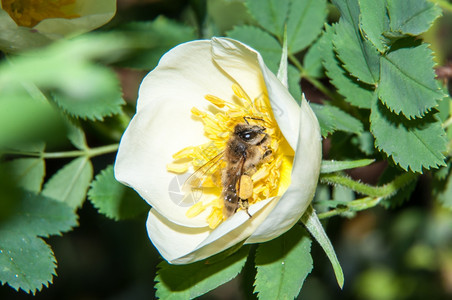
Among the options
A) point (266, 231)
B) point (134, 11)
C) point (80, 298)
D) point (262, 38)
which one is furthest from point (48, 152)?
point (80, 298)

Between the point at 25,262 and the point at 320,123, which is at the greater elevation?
the point at 320,123

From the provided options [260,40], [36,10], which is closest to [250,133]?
[260,40]

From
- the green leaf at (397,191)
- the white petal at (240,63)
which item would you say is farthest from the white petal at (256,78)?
the green leaf at (397,191)

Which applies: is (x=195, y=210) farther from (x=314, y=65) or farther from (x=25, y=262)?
(x=314, y=65)

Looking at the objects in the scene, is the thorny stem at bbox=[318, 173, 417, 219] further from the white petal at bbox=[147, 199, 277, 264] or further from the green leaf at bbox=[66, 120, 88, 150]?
the green leaf at bbox=[66, 120, 88, 150]

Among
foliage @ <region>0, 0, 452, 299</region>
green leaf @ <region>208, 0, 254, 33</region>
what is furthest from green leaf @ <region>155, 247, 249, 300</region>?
green leaf @ <region>208, 0, 254, 33</region>

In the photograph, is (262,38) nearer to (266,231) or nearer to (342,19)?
(342,19)
